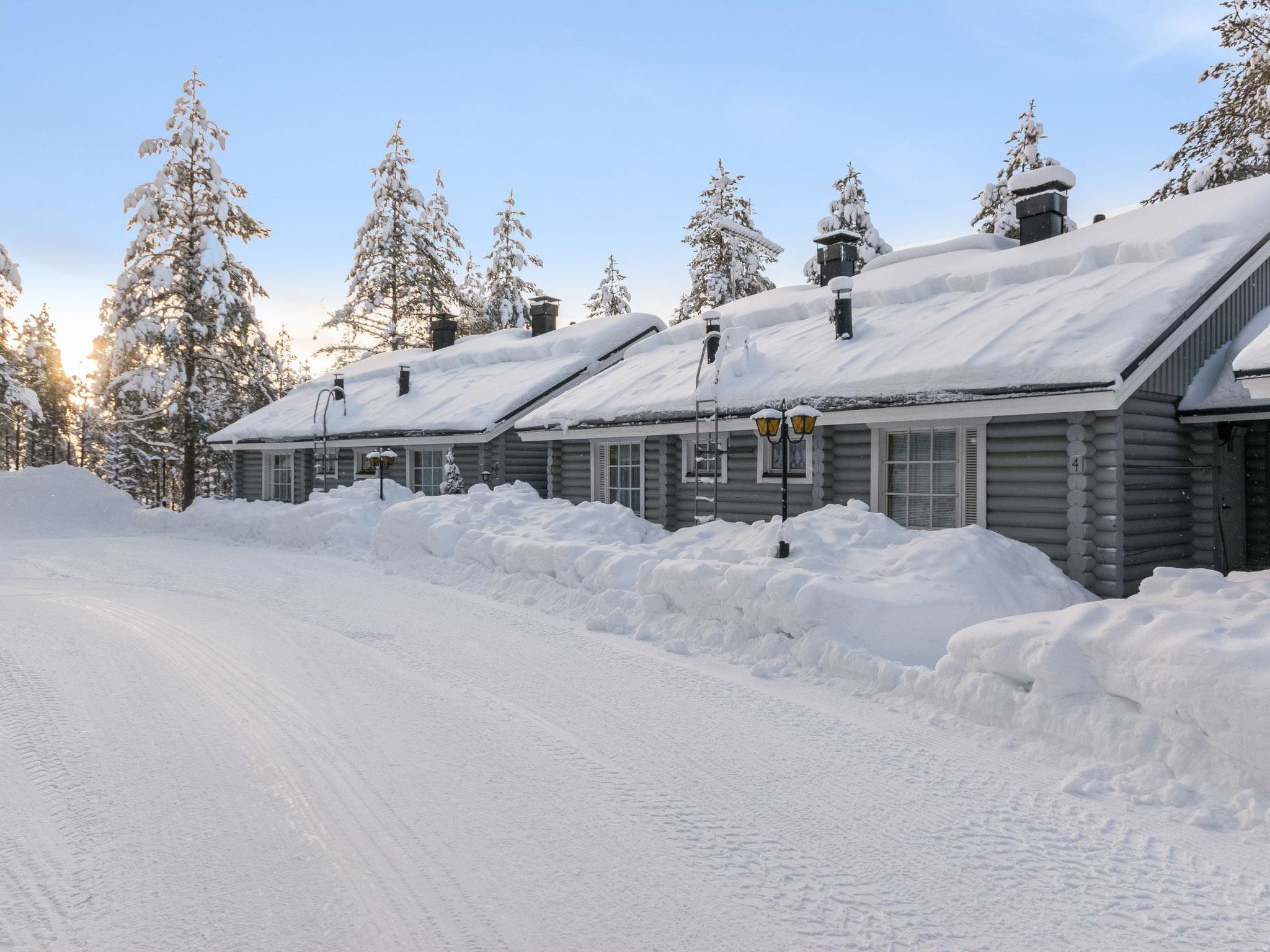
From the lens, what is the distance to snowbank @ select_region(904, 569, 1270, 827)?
4.16 meters

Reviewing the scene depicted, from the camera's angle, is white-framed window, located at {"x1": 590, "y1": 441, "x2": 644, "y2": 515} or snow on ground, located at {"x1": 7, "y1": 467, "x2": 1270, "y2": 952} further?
white-framed window, located at {"x1": 590, "y1": 441, "x2": 644, "y2": 515}

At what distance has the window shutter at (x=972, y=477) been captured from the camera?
9211 millimetres

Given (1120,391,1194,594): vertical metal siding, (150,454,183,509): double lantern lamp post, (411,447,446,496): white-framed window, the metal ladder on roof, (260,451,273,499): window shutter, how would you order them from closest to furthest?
(1120,391,1194,594): vertical metal siding
the metal ladder on roof
(411,447,446,496): white-framed window
(260,451,273,499): window shutter
(150,454,183,509): double lantern lamp post

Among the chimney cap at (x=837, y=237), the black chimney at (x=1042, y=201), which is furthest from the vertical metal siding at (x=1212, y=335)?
the chimney cap at (x=837, y=237)

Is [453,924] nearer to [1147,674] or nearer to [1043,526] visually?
[1147,674]

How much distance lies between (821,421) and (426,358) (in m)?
16.7

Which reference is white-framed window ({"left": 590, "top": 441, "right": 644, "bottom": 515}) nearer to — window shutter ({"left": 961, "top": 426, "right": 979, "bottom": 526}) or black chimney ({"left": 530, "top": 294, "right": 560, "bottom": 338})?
window shutter ({"left": 961, "top": 426, "right": 979, "bottom": 526})

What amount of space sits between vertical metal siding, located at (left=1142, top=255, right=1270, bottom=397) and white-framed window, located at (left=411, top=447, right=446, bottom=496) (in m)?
14.4

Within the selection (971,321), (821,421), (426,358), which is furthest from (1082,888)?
(426,358)

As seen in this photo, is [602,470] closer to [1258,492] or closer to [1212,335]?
[1212,335]

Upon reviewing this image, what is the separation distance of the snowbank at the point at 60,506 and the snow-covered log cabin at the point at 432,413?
12.7 feet

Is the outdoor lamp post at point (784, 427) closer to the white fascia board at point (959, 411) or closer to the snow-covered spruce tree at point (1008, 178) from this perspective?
the white fascia board at point (959, 411)

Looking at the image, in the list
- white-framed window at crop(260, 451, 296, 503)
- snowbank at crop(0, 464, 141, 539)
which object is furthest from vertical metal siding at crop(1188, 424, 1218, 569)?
white-framed window at crop(260, 451, 296, 503)

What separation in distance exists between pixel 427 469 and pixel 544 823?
16.7 meters
